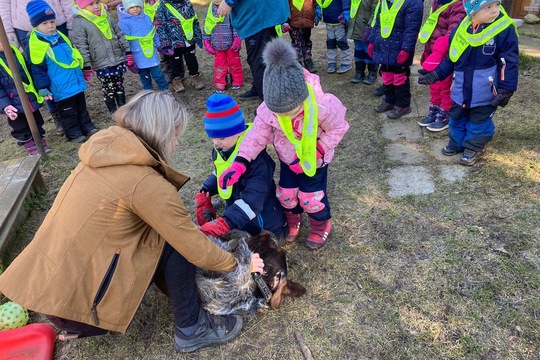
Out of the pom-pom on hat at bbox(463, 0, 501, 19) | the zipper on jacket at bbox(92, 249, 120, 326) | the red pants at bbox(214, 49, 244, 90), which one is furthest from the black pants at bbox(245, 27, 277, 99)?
the zipper on jacket at bbox(92, 249, 120, 326)

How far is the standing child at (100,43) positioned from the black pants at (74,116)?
1.04 feet

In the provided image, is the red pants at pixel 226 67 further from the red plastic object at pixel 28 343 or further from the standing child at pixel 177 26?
the red plastic object at pixel 28 343

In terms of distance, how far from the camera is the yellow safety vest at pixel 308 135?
2.26 meters

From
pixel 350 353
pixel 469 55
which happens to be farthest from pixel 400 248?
pixel 469 55

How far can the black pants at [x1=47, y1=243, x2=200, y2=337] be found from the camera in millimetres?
1951

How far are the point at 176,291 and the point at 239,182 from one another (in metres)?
0.78

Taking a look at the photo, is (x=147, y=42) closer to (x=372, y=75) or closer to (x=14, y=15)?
(x=14, y=15)

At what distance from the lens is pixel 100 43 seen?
469 centimetres

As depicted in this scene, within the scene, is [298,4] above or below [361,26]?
above

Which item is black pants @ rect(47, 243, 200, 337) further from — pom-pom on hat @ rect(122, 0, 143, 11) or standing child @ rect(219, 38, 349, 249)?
pom-pom on hat @ rect(122, 0, 143, 11)

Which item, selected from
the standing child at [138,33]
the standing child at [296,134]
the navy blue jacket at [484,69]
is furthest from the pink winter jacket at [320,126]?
the standing child at [138,33]

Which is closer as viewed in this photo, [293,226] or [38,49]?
[293,226]

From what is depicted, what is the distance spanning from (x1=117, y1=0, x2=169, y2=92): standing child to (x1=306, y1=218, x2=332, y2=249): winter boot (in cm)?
350

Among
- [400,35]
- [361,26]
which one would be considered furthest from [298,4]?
[400,35]
